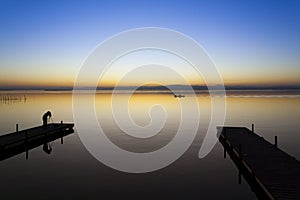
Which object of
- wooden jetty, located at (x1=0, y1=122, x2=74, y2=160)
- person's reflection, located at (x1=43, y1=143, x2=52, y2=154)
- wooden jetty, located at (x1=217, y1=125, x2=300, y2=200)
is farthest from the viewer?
person's reflection, located at (x1=43, y1=143, x2=52, y2=154)

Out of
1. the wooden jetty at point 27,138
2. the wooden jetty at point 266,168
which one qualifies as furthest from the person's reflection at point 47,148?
the wooden jetty at point 266,168

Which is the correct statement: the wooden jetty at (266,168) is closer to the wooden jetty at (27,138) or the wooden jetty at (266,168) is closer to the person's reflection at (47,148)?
the person's reflection at (47,148)

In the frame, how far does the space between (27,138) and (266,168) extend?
63.5ft

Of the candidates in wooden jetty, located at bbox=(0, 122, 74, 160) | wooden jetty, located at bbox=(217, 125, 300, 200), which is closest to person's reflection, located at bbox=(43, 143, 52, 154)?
wooden jetty, located at bbox=(0, 122, 74, 160)

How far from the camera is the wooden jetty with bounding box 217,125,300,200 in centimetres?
1177

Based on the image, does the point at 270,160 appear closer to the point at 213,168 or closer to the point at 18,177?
the point at 213,168

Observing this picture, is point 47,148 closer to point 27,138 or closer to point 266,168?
point 27,138

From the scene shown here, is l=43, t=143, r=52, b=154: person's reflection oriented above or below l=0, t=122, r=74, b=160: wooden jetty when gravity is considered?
below

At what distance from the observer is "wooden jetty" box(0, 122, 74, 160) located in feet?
75.2

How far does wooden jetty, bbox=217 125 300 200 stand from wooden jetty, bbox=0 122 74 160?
16372mm

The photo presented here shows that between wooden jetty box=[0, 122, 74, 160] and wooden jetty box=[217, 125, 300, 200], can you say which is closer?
wooden jetty box=[217, 125, 300, 200]

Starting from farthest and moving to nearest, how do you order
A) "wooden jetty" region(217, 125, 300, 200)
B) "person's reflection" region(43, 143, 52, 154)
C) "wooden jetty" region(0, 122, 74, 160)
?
1. "person's reflection" region(43, 143, 52, 154)
2. "wooden jetty" region(0, 122, 74, 160)
3. "wooden jetty" region(217, 125, 300, 200)

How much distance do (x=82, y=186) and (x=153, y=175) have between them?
4.32 m

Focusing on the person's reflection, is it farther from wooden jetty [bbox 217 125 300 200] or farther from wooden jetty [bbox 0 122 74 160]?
wooden jetty [bbox 217 125 300 200]
